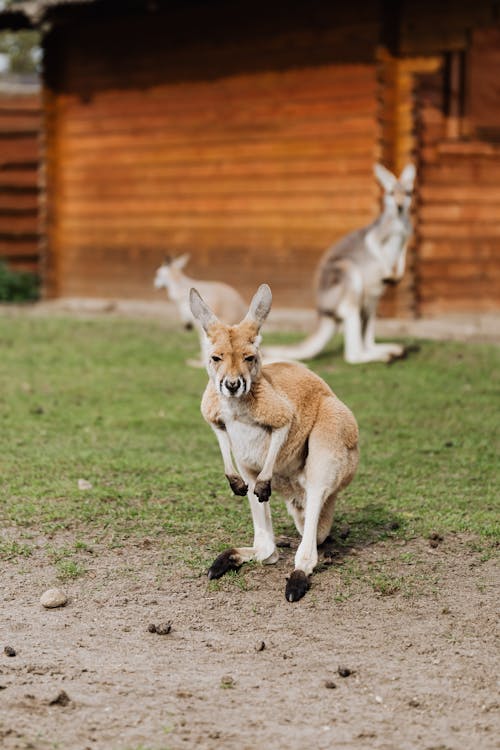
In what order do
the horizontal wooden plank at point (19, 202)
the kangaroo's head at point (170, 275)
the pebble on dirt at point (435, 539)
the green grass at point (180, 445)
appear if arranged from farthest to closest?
the horizontal wooden plank at point (19, 202), the kangaroo's head at point (170, 275), the green grass at point (180, 445), the pebble on dirt at point (435, 539)

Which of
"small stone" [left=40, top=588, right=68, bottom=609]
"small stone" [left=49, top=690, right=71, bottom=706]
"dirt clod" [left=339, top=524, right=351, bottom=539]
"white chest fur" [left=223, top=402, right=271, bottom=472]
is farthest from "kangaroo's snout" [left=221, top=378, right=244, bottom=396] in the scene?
"dirt clod" [left=339, top=524, right=351, bottom=539]

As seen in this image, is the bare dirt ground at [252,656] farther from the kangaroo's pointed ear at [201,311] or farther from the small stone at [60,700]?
the kangaroo's pointed ear at [201,311]

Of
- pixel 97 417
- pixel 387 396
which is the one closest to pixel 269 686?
pixel 97 417

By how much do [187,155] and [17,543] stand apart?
32.5 feet

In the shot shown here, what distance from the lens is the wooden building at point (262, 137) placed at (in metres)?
12.6

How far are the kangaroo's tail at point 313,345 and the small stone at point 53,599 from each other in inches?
234

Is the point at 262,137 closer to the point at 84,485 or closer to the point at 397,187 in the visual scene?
the point at 397,187

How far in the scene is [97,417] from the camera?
802cm

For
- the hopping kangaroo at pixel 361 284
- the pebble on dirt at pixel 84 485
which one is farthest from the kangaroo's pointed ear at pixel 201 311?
the hopping kangaroo at pixel 361 284

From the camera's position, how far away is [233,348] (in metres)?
4.12

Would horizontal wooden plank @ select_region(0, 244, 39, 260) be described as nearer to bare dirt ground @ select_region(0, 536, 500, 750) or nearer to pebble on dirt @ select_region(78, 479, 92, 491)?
pebble on dirt @ select_region(78, 479, 92, 491)

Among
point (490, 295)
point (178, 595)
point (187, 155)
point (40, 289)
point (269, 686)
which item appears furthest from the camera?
point (40, 289)

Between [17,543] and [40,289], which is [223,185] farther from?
[17,543]

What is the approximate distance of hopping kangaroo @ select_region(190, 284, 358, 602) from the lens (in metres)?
4.18
